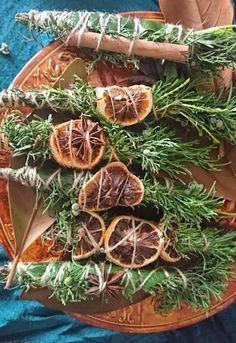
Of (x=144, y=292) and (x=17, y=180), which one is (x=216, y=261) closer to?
(x=144, y=292)

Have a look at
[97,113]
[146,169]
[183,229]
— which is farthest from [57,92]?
[183,229]

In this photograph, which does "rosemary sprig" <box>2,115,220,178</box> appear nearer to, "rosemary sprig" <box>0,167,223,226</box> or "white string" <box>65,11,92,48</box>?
"rosemary sprig" <box>0,167,223,226</box>

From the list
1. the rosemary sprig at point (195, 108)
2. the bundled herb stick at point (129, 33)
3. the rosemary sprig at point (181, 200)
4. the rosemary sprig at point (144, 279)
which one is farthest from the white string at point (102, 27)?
the rosemary sprig at point (144, 279)

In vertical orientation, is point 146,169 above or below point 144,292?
above

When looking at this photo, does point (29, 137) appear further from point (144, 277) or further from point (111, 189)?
point (144, 277)

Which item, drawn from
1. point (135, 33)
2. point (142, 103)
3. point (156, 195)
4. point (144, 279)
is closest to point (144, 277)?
point (144, 279)

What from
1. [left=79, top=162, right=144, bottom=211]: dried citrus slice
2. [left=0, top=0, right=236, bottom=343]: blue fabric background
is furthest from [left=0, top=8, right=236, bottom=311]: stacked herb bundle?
[left=0, top=0, right=236, bottom=343]: blue fabric background
